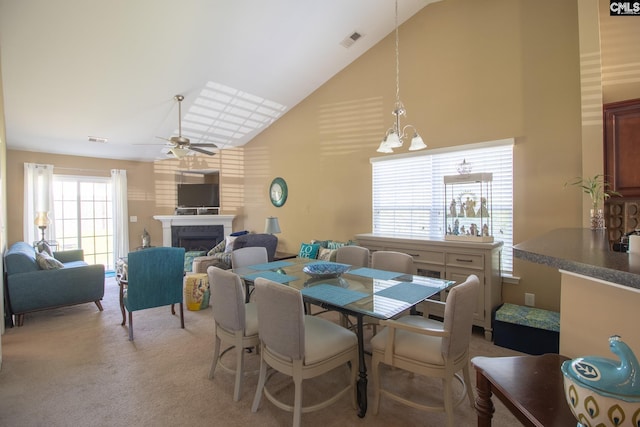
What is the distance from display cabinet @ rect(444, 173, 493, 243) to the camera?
323cm

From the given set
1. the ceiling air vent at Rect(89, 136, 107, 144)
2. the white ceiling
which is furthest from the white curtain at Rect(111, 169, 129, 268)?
the ceiling air vent at Rect(89, 136, 107, 144)

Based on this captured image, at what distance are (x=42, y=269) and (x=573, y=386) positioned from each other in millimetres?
5062

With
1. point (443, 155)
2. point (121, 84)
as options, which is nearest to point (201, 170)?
point (121, 84)

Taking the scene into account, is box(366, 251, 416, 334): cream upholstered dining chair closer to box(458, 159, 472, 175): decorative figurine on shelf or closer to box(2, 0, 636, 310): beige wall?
box(458, 159, 472, 175): decorative figurine on shelf

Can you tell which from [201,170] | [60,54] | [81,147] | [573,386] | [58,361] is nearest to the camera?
[573,386]

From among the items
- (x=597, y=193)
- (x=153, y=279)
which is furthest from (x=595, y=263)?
(x=153, y=279)

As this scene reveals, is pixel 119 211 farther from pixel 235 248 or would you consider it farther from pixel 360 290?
pixel 360 290

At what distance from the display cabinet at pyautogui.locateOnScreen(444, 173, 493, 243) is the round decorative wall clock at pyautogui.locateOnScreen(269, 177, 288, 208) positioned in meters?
3.18

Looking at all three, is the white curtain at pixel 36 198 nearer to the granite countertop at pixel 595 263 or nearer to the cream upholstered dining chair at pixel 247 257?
the cream upholstered dining chair at pixel 247 257

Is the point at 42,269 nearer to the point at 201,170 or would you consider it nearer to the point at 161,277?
the point at 161,277

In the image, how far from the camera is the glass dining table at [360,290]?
191cm

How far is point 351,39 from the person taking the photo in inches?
164

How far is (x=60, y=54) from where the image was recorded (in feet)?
10.8

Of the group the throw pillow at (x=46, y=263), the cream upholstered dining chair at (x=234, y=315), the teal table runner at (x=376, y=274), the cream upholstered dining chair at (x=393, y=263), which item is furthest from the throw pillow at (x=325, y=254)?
the throw pillow at (x=46, y=263)
